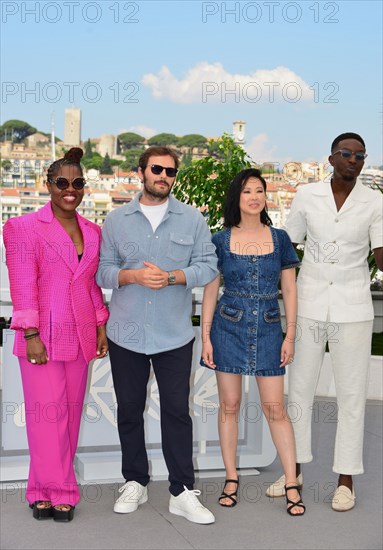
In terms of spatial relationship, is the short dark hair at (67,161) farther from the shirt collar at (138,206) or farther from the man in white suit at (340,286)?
the man in white suit at (340,286)

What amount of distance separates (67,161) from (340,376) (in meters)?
1.50

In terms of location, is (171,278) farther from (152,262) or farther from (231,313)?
(231,313)

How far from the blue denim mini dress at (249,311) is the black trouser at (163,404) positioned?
0.18 m

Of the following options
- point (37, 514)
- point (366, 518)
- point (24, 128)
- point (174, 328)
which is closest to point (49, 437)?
point (37, 514)

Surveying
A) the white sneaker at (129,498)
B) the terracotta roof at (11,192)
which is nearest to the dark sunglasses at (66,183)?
the white sneaker at (129,498)

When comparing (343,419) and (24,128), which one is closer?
(343,419)

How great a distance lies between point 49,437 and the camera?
3.47m

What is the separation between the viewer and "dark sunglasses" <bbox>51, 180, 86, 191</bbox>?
3359 millimetres

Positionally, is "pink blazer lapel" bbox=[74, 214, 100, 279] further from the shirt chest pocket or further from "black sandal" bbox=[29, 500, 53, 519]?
"black sandal" bbox=[29, 500, 53, 519]

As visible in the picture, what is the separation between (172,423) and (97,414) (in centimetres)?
71

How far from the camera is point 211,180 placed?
994 centimetres

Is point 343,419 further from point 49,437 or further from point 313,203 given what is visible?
point 49,437

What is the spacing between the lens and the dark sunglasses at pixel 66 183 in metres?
3.36

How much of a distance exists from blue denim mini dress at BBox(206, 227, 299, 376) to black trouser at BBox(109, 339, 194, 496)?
0.18m
